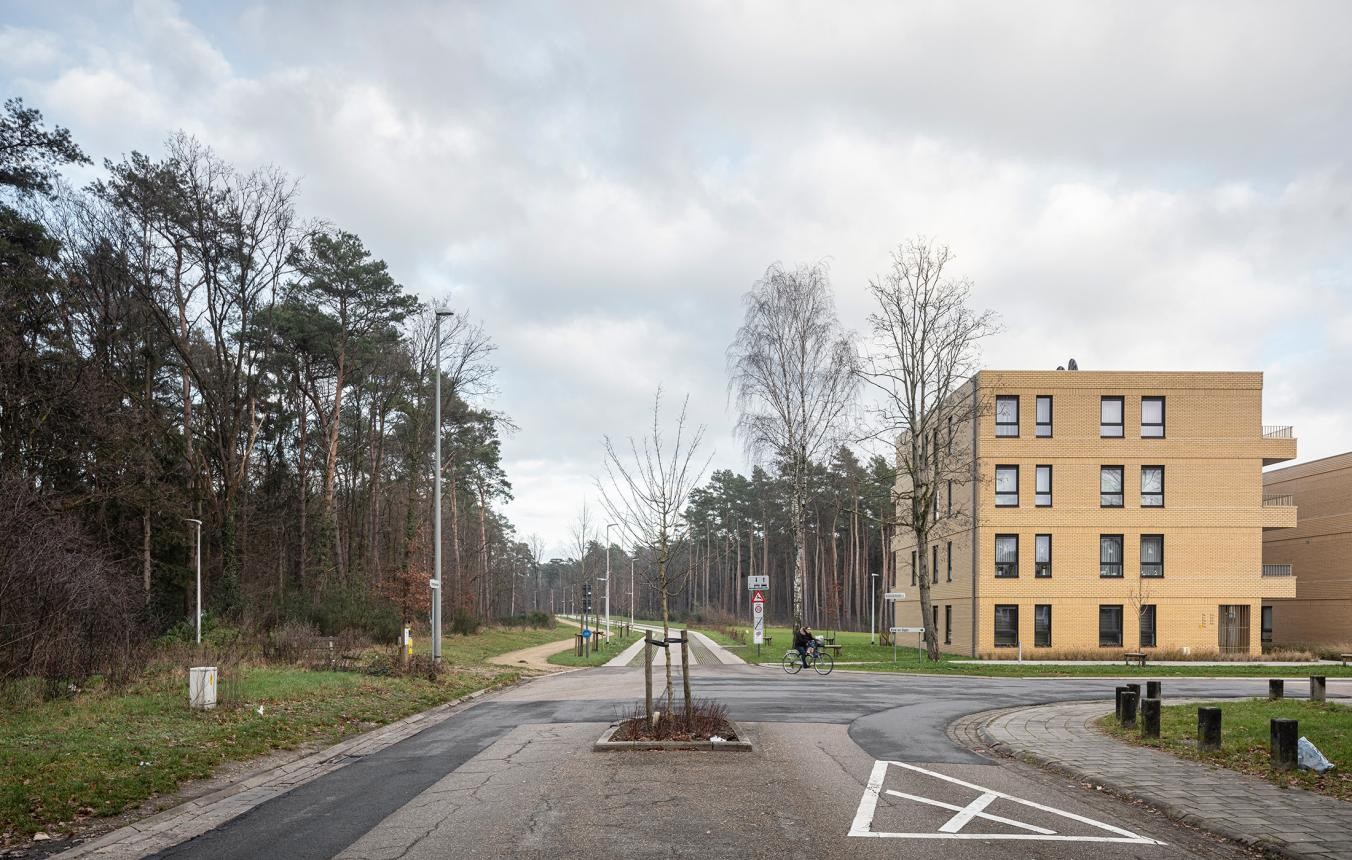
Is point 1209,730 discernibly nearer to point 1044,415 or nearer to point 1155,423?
point 1044,415

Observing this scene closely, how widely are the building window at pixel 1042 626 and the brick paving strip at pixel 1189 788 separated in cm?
2687

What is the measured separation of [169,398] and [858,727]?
36133 millimetres

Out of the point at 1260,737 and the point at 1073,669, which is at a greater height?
the point at 1260,737

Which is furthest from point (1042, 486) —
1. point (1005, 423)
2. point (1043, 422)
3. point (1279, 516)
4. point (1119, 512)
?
point (1279, 516)

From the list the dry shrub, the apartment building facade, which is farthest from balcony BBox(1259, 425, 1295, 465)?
the dry shrub

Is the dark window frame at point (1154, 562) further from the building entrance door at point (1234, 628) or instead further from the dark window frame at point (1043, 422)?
the dark window frame at point (1043, 422)

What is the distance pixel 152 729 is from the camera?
1258cm

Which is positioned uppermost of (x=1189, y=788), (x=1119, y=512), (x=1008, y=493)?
(x=1008, y=493)

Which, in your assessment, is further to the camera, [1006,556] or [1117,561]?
[1006,556]

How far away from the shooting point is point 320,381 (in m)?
45.1

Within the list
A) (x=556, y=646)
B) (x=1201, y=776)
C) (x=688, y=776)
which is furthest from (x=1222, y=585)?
(x=688, y=776)

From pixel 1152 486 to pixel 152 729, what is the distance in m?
39.8

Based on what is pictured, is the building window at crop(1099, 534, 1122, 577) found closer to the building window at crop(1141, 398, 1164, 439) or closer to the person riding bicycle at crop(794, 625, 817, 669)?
the building window at crop(1141, 398, 1164, 439)

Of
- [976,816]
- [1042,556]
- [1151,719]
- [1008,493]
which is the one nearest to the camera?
[976,816]
